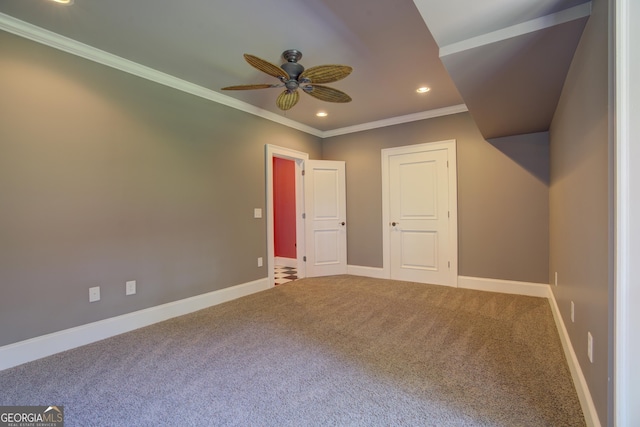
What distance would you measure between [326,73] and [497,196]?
3.01 m

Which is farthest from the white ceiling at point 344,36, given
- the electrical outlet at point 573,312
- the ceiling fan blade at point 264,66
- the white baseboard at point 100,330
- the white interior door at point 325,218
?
the white baseboard at point 100,330

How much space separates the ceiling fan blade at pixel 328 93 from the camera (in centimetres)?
259

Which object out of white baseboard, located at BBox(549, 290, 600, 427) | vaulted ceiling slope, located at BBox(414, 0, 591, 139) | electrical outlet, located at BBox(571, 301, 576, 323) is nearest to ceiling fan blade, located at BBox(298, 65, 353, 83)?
vaulted ceiling slope, located at BBox(414, 0, 591, 139)

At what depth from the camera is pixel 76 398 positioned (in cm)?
175

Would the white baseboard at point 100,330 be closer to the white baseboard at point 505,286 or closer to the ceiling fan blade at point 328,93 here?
the ceiling fan blade at point 328,93

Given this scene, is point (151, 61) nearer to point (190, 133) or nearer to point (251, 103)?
point (190, 133)

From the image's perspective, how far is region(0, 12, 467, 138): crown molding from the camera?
2.23 m

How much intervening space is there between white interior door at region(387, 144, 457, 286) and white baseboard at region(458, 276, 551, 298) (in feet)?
0.60

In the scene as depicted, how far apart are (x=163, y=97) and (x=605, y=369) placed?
13.0 feet

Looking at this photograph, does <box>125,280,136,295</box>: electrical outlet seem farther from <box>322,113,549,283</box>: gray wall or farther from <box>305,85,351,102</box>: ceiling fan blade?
<box>322,113,549,283</box>: gray wall

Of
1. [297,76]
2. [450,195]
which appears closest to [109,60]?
[297,76]

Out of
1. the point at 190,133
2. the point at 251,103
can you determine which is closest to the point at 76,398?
the point at 190,133

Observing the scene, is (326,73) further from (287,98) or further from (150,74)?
(150,74)

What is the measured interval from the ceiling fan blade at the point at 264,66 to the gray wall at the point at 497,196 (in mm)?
2799
